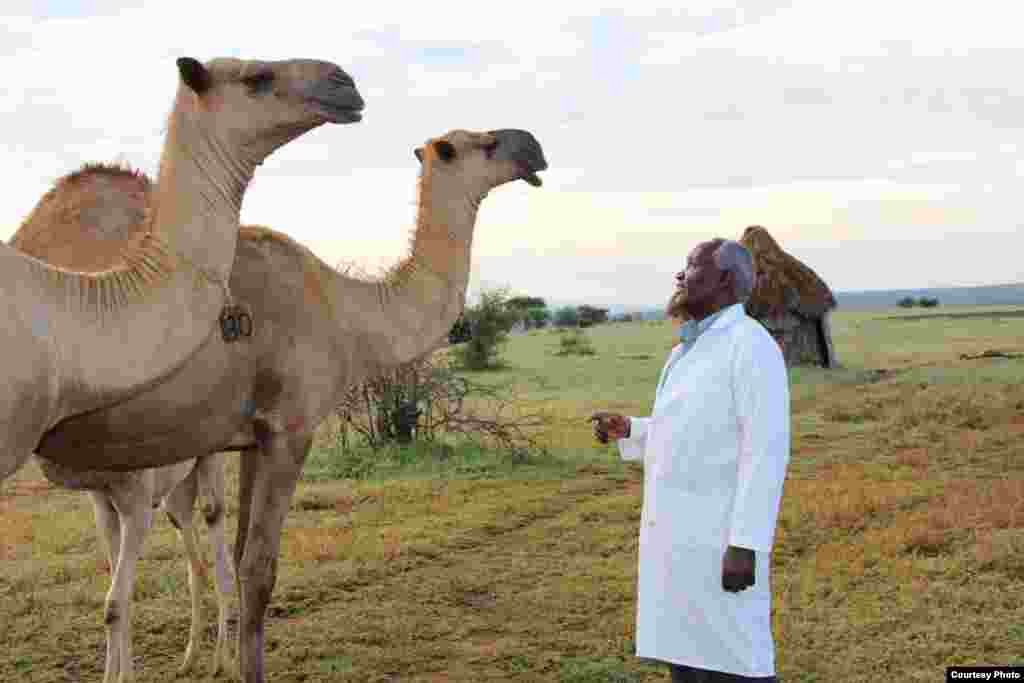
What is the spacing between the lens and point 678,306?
151 inches

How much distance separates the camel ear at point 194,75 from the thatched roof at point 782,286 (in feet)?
63.6

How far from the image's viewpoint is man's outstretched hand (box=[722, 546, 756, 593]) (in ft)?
11.3

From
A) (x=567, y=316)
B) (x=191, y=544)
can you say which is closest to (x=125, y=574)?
(x=191, y=544)

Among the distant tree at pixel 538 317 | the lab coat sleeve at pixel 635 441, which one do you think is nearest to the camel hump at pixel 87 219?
the lab coat sleeve at pixel 635 441

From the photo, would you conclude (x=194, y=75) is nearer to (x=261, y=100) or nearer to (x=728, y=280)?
(x=261, y=100)

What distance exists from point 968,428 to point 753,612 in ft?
35.4

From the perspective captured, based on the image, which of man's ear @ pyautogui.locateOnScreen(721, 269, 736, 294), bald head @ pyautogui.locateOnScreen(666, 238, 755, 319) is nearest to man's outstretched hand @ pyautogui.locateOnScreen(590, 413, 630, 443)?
bald head @ pyautogui.locateOnScreen(666, 238, 755, 319)

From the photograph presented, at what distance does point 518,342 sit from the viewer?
3581cm

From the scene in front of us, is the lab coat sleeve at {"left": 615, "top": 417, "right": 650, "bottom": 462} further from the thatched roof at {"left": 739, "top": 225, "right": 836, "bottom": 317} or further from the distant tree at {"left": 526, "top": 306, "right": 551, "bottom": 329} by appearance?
the distant tree at {"left": 526, "top": 306, "right": 551, "bottom": 329}

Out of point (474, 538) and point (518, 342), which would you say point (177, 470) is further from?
point (518, 342)

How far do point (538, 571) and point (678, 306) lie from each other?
4.15 metres

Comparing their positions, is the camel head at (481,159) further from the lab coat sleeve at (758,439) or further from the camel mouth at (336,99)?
the lab coat sleeve at (758,439)

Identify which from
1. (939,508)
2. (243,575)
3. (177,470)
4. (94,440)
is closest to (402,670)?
(243,575)

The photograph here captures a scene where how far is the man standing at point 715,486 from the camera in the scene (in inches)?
137
